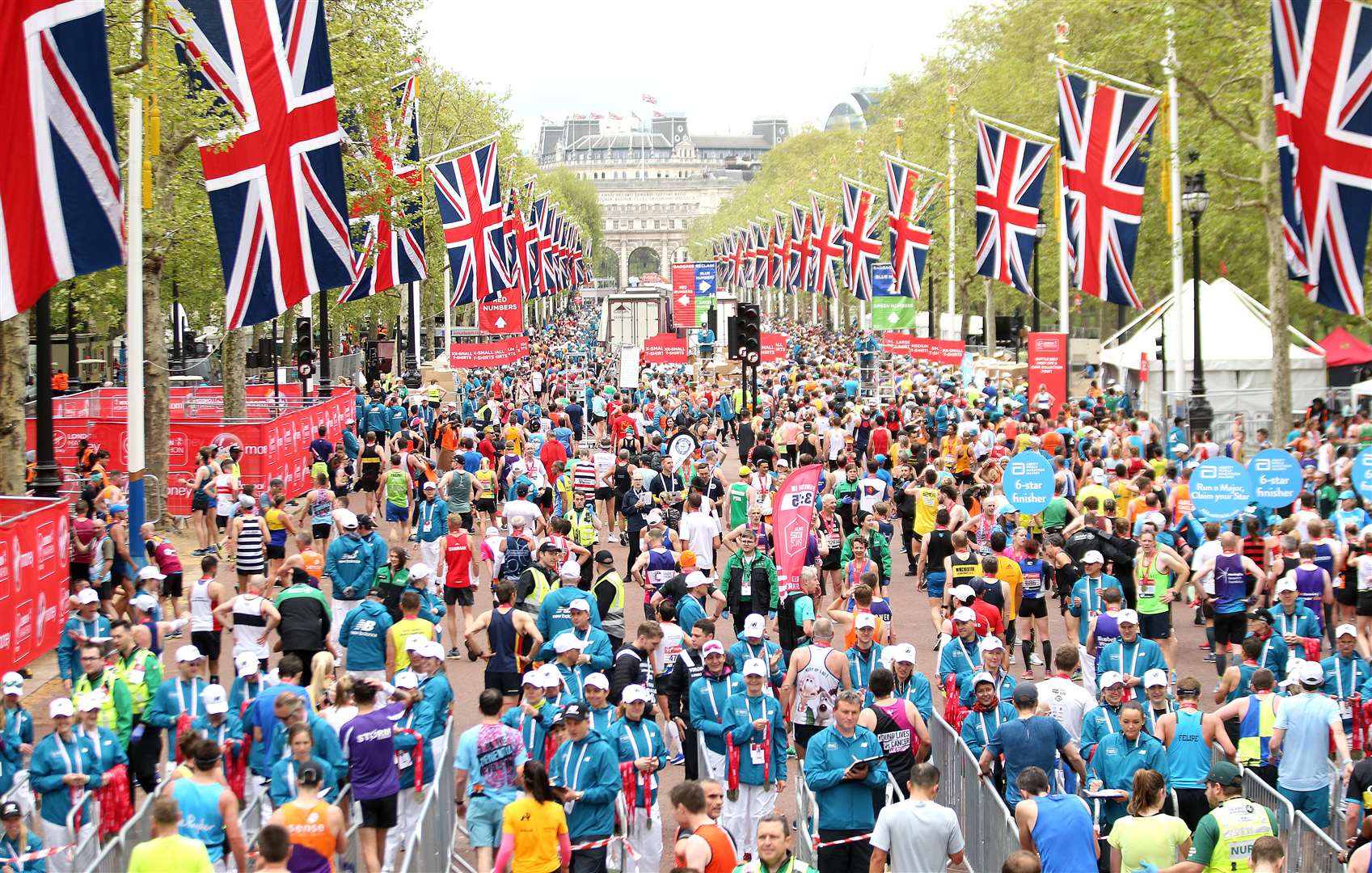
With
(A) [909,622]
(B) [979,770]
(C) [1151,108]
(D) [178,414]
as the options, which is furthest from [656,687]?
(D) [178,414]

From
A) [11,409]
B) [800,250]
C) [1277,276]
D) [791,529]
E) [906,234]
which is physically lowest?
[791,529]

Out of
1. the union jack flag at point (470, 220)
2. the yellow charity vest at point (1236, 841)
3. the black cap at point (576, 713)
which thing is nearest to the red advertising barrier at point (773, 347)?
the union jack flag at point (470, 220)

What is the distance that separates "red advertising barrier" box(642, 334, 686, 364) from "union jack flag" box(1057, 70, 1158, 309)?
14.1 m

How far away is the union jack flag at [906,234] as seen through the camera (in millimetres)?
41781

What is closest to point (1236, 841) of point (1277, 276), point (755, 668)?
point (755, 668)

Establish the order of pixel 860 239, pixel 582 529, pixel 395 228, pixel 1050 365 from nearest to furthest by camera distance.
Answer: pixel 582 529
pixel 1050 365
pixel 395 228
pixel 860 239

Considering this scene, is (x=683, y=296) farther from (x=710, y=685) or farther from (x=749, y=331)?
(x=710, y=685)

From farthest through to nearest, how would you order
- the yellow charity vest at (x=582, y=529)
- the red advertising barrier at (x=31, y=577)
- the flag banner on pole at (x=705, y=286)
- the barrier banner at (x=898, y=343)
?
the flag banner on pole at (x=705, y=286) < the barrier banner at (x=898, y=343) < the yellow charity vest at (x=582, y=529) < the red advertising barrier at (x=31, y=577)

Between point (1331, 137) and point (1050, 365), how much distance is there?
1649cm

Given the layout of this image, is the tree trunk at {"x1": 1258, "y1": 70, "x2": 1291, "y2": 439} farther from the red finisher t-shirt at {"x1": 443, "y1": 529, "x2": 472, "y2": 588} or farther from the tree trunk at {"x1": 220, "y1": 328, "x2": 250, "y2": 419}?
the tree trunk at {"x1": 220, "y1": 328, "x2": 250, "y2": 419}

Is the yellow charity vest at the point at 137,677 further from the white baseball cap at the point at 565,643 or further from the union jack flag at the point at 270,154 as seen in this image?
the union jack flag at the point at 270,154

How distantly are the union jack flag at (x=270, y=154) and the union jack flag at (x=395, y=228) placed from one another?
15.3m

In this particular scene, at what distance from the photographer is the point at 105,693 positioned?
10.5 meters

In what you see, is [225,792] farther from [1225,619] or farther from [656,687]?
[1225,619]
